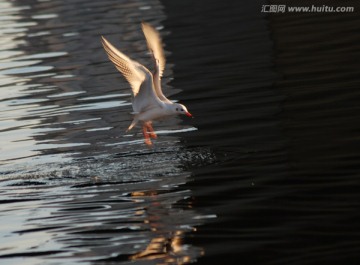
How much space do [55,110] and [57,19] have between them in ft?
44.9

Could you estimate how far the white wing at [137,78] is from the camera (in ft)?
41.5

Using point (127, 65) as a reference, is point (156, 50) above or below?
above

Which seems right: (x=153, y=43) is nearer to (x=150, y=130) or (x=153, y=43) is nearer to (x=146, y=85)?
(x=146, y=85)

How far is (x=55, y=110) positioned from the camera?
16609 mm

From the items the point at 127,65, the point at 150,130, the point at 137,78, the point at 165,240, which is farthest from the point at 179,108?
the point at 165,240

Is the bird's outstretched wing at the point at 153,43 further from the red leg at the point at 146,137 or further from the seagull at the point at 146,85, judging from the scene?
the red leg at the point at 146,137

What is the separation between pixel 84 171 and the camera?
481 inches

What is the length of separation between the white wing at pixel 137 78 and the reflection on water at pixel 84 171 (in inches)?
22.1

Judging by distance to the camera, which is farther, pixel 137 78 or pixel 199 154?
pixel 137 78

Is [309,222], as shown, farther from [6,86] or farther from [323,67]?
[6,86]

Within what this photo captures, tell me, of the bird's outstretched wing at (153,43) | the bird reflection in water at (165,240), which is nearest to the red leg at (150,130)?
the bird's outstretched wing at (153,43)

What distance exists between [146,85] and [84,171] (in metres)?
→ 1.37

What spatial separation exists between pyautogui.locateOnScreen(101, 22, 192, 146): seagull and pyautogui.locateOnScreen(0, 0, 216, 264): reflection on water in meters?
0.42

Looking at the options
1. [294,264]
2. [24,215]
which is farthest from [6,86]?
[294,264]
